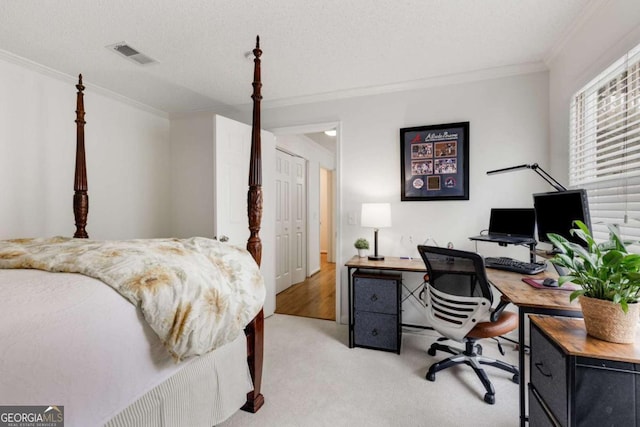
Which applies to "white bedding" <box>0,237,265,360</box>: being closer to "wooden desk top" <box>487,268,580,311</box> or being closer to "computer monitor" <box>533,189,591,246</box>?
"wooden desk top" <box>487,268,580,311</box>

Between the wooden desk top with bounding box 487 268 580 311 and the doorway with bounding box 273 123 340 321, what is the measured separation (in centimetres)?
171

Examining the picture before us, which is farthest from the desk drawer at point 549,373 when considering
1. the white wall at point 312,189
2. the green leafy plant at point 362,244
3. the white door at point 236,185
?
the white wall at point 312,189

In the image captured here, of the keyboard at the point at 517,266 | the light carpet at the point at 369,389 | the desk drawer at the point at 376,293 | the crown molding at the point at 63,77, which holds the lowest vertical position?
the light carpet at the point at 369,389

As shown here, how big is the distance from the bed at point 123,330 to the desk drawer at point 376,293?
130cm

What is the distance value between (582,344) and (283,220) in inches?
144

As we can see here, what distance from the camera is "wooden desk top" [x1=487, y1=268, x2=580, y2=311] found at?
1.38 m

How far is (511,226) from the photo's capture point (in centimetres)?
234

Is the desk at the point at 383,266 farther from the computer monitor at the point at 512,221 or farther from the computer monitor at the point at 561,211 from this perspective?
the computer monitor at the point at 561,211

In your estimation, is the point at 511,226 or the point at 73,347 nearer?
the point at 73,347

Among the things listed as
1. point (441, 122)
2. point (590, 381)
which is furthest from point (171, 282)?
point (441, 122)

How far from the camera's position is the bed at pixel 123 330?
741 mm

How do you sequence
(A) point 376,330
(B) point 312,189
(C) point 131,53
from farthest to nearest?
1. (B) point 312,189
2. (A) point 376,330
3. (C) point 131,53

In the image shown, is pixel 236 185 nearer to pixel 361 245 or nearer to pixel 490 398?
pixel 361 245

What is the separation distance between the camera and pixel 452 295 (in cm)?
200
